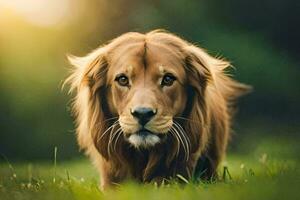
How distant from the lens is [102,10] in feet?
13.6

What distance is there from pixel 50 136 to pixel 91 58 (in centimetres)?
39

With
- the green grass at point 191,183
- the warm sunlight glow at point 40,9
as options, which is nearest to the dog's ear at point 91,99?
the green grass at point 191,183

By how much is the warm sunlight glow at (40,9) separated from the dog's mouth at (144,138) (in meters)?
0.70

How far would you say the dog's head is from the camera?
374 cm

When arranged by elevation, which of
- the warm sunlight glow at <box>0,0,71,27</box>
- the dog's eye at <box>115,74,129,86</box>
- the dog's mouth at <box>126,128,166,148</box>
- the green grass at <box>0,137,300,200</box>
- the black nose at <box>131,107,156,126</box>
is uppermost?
the warm sunlight glow at <box>0,0,71,27</box>

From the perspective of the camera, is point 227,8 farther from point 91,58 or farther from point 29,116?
point 29,116

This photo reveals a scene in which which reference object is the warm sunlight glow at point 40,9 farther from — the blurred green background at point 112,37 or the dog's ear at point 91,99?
the dog's ear at point 91,99

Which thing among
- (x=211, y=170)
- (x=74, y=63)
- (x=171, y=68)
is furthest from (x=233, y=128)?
(x=74, y=63)

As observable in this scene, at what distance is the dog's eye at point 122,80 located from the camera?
3.81 metres

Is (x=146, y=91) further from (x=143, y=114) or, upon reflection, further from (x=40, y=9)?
(x=40, y=9)

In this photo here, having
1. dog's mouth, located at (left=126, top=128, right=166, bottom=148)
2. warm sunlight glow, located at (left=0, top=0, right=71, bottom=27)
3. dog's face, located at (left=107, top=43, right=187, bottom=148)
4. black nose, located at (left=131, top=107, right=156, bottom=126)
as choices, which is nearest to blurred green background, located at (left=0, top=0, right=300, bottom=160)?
warm sunlight glow, located at (left=0, top=0, right=71, bottom=27)

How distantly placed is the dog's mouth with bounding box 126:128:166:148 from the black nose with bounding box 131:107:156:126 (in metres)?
0.05

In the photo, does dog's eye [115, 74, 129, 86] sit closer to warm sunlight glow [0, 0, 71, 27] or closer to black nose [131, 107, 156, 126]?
black nose [131, 107, 156, 126]

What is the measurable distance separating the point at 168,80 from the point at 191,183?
41 cm
